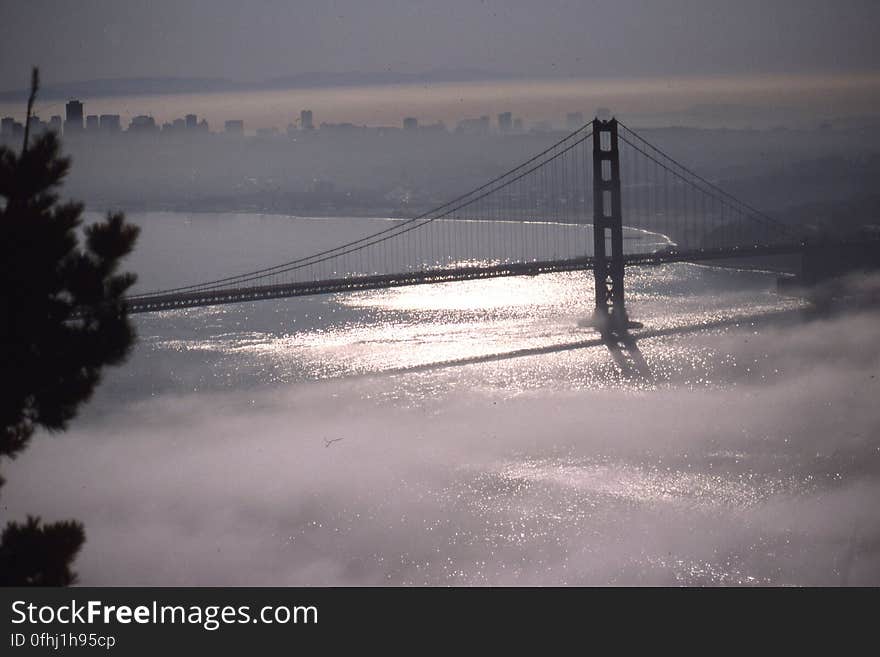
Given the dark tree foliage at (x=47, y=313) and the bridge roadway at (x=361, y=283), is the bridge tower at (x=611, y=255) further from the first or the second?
the dark tree foliage at (x=47, y=313)

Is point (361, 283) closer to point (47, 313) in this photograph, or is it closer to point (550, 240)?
point (47, 313)

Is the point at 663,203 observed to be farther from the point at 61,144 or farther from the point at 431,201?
the point at 61,144

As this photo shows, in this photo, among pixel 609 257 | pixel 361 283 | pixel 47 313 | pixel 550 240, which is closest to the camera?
pixel 47 313

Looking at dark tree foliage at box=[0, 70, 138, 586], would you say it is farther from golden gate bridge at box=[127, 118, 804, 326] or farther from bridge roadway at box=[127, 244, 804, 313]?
golden gate bridge at box=[127, 118, 804, 326]

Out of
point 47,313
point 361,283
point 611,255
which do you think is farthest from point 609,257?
point 47,313
